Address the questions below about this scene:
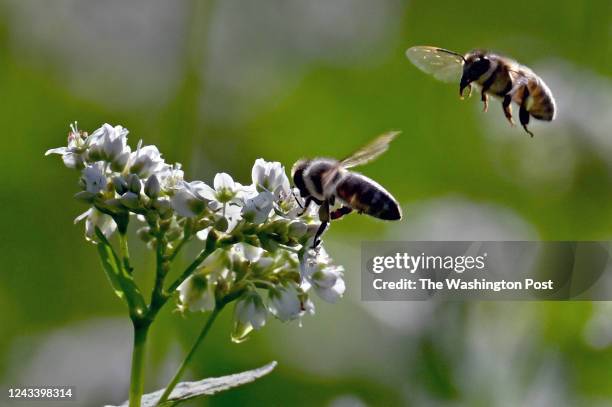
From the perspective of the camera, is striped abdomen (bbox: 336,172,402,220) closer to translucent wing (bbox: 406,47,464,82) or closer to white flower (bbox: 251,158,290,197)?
white flower (bbox: 251,158,290,197)

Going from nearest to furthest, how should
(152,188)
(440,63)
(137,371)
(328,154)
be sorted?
(137,371) < (152,188) < (440,63) < (328,154)

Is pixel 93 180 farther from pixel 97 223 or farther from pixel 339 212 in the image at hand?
pixel 339 212

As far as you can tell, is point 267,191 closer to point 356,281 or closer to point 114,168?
point 114,168

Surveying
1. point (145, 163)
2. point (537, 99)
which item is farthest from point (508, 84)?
point (145, 163)

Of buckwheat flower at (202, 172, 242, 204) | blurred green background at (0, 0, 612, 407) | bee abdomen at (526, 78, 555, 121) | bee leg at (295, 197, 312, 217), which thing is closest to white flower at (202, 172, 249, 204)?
buckwheat flower at (202, 172, 242, 204)

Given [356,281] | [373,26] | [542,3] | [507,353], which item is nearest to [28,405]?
[356,281]
